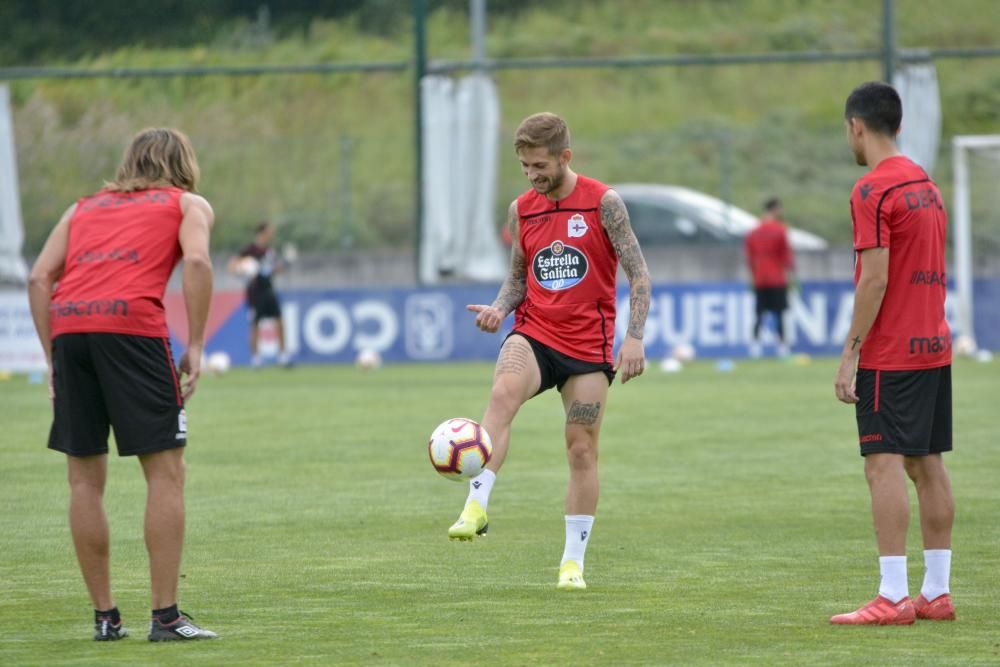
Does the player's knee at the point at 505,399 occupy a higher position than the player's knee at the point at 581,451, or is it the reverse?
the player's knee at the point at 505,399

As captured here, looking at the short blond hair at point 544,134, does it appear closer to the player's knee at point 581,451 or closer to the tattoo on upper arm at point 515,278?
the tattoo on upper arm at point 515,278

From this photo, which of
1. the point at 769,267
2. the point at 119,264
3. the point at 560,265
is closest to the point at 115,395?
the point at 119,264

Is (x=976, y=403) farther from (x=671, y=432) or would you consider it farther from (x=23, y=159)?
(x=23, y=159)

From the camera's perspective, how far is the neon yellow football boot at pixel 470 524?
7.54m

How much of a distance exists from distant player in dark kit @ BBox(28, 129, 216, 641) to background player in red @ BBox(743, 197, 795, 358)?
713 inches

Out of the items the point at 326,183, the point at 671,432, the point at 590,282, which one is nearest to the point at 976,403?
the point at 671,432

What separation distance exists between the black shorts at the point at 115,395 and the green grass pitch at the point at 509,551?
0.79 m

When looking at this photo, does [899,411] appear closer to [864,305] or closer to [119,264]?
[864,305]

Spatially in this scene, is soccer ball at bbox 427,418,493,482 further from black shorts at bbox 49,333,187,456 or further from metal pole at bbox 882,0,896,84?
metal pole at bbox 882,0,896,84

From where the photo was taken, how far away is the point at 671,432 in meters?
15.0

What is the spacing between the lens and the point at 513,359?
7922 mm

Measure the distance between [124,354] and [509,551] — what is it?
3.09 m

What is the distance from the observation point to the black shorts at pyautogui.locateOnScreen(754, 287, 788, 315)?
78.9 ft

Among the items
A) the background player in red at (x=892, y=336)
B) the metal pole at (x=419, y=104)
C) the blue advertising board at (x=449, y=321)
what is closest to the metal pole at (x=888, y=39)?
the blue advertising board at (x=449, y=321)
